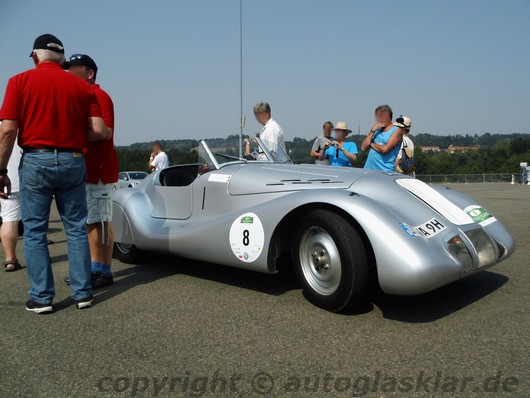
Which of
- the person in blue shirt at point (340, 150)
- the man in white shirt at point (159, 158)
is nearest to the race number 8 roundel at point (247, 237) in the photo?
the person in blue shirt at point (340, 150)

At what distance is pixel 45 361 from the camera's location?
2508mm

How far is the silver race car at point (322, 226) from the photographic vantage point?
9.68ft

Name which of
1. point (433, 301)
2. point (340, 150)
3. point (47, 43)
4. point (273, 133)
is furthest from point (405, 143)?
point (47, 43)

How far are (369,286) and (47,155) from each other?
99.1 inches

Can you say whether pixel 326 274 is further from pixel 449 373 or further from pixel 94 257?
pixel 94 257

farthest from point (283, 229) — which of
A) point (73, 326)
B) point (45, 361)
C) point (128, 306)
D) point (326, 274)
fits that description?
point (45, 361)

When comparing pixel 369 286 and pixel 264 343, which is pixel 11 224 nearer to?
pixel 264 343

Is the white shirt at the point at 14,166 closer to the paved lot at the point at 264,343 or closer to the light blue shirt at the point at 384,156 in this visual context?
the paved lot at the point at 264,343

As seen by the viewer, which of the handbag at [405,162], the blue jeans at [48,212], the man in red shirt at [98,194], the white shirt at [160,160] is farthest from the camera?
the white shirt at [160,160]

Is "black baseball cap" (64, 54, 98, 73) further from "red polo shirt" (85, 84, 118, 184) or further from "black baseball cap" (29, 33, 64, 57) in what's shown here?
"black baseball cap" (29, 33, 64, 57)

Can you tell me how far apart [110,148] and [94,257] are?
3.26 ft

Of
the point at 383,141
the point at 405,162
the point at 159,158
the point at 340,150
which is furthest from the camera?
the point at 159,158

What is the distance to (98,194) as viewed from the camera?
13.7ft

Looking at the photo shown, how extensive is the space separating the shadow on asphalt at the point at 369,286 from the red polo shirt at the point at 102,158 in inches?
38.7
